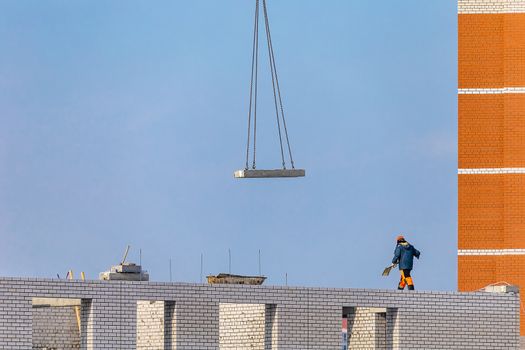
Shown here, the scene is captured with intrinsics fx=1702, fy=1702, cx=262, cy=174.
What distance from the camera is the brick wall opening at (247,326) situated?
33.5 meters

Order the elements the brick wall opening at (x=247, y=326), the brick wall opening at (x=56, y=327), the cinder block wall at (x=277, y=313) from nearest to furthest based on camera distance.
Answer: the cinder block wall at (x=277, y=313)
the brick wall opening at (x=247, y=326)
the brick wall opening at (x=56, y=327)

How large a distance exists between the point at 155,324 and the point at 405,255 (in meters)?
6.37

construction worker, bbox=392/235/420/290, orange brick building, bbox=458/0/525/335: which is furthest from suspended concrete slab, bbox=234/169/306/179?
orange brick building, bbox=458/0/525/335

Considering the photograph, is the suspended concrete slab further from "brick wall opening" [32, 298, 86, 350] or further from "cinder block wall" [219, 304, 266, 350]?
"brick wall opening" [32, 298, 86, 350]

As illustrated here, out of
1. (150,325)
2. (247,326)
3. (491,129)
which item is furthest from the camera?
(491,129)

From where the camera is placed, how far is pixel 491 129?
49.0 m

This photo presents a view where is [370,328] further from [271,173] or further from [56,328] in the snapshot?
[56,328]

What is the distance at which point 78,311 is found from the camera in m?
36.5

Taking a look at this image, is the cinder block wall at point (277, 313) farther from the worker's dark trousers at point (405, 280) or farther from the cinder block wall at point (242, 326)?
the worker's dark trousers at point (405, 280)

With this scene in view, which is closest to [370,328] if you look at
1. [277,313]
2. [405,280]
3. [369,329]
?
[369,329]

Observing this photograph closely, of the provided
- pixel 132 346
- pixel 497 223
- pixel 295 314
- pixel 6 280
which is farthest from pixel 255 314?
pixel 497 223

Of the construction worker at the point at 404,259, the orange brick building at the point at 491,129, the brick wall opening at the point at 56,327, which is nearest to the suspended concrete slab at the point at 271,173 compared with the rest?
the construction worker at the point at 404,259

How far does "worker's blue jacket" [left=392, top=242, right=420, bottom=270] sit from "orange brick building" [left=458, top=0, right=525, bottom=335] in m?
11.6

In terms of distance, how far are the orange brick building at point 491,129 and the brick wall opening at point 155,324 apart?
16.5 metres
